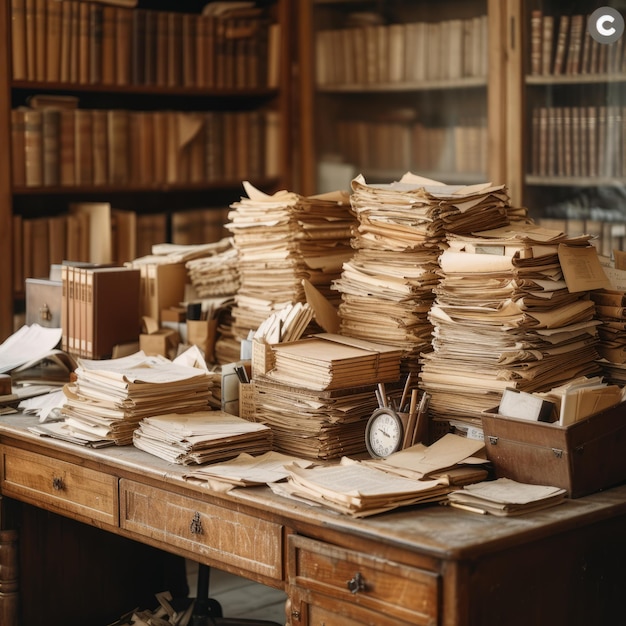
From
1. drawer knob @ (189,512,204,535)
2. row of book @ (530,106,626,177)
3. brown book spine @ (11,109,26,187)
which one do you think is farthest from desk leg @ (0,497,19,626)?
row of book @ (530,106,626,177)

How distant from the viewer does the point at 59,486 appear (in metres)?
2.65

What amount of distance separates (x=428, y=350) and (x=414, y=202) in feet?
1.16

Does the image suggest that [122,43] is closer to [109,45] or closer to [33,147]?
[109,45]

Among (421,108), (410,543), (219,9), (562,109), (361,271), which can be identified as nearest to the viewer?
(410,543)

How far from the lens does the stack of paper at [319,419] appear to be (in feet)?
7.83

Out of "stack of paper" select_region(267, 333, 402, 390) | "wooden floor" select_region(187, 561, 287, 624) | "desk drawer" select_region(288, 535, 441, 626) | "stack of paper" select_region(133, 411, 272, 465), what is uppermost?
"stack of paper" select_region(267, 333, 402, 390)

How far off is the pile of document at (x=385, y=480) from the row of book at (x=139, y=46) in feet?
7.99

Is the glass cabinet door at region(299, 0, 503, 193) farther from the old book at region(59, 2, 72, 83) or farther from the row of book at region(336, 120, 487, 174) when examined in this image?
the old book at region(59, 2, 72, 83)

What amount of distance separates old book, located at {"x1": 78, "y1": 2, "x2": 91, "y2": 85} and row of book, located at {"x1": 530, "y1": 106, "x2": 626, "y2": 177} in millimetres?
1716

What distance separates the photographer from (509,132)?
4023 mm

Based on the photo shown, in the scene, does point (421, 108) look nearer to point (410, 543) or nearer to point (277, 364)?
point (277, 364)

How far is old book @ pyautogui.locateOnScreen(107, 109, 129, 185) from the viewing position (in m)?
4.29

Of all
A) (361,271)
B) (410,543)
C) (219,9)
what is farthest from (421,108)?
(410,543)

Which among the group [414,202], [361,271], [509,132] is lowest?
[361,271]
